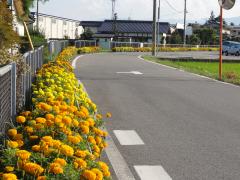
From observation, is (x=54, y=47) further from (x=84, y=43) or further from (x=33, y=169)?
(x=84, y=43)

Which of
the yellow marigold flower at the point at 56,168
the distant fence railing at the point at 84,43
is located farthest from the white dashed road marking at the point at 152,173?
the distant fence railing at the point at 84,43

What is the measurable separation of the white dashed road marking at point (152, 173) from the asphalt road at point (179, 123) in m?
0.06

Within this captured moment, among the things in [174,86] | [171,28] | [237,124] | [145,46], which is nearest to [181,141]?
[237,124]

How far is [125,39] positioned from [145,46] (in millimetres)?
18188

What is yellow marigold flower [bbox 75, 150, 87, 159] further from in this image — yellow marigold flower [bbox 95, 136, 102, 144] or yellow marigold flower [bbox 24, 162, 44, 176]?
yellow marigold flower [bbox 95, 136, 102, 144]

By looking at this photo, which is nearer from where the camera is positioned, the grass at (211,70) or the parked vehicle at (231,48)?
the grass at (211,70)

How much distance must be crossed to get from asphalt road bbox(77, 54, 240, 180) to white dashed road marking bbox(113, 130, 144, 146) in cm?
9

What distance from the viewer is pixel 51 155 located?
418 centimetres

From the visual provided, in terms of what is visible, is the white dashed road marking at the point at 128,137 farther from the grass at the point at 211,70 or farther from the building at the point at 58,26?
the building at the point at 58,26

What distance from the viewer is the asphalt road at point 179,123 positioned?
643 centimetres

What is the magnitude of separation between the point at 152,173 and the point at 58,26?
290ft

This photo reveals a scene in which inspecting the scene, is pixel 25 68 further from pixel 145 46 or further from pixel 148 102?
pixel 145 46

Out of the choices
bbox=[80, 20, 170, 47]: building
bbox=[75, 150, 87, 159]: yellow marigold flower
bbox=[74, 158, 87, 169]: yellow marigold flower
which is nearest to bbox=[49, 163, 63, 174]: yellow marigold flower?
bbox=[74, 158, 87, 169]: yellow marigold flower

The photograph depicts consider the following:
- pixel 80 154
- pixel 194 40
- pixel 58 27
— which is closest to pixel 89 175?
pixel 80 154
